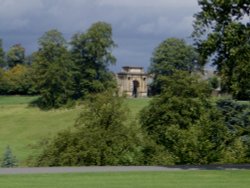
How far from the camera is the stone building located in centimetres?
13238

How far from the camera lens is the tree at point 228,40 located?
19734 mm

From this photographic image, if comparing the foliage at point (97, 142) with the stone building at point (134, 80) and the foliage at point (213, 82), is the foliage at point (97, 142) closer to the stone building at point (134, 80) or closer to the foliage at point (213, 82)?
the foliage at point (213, 82)

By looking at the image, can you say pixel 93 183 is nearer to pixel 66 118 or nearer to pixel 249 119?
pixel 249 119

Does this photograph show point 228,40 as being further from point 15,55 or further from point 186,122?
point 15,55

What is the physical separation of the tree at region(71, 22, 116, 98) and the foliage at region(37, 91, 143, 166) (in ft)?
241

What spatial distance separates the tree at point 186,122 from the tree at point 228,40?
3.64 meters

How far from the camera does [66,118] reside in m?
79.7

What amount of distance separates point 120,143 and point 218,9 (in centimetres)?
703

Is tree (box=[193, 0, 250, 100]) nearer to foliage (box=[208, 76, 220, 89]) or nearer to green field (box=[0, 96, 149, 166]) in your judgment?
foliage (box=[208, 76, 220, 89])

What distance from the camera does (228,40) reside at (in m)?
19.8

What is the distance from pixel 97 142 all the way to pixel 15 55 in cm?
12023

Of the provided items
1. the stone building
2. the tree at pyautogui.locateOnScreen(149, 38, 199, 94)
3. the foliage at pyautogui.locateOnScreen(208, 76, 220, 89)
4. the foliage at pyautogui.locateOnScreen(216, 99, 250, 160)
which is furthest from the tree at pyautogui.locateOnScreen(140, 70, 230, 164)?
the stone building

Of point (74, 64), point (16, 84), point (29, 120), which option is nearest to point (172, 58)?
point (74, 64)

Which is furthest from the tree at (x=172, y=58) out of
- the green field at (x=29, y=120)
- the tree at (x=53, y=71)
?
the green field at (x=29, y=120)
